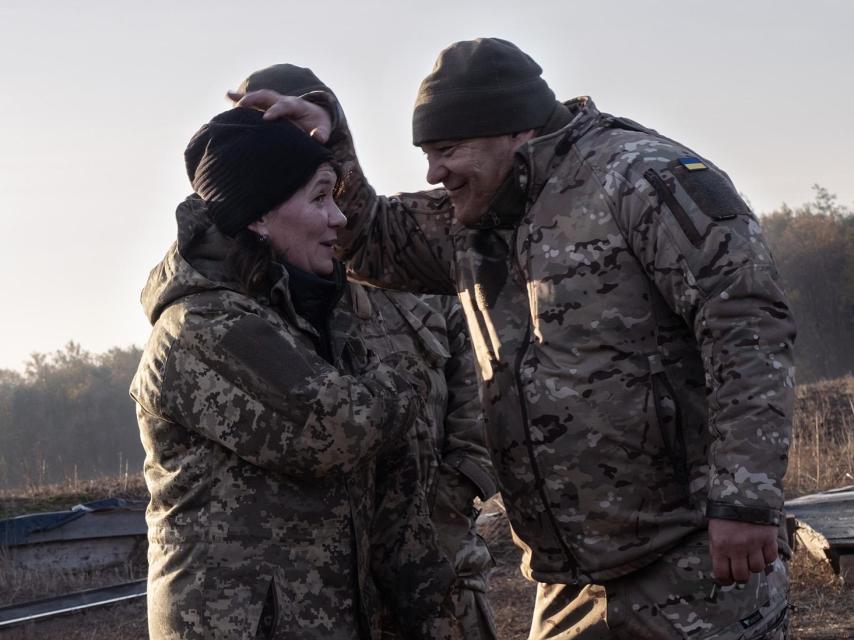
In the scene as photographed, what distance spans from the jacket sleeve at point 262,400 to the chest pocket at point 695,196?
1.03 metres

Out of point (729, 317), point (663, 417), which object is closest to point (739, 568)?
point (663, 417)

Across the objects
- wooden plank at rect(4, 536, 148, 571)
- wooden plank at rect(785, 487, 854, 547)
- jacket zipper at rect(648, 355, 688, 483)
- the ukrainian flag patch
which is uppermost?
the ukrainian flag patch

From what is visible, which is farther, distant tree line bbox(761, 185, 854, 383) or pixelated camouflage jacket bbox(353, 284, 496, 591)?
distant tree line bbox(761, 185, 854, 383)

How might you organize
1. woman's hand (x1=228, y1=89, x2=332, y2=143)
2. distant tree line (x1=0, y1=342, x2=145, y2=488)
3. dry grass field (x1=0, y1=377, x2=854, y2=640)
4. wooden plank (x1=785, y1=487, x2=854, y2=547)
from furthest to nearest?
distant tree line (x1=0, y1=342, x2=145, y2=488)
wooden plank (x1=785, y1=487, x2=854, y2=547)
dry grass field (x1=0, y1=377, x2=854, y2=640)
woman's hand (x1=228, y1=89, x2=332, y2=143)

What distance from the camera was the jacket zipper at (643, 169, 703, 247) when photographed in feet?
11.5

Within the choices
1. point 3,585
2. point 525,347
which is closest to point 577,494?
point 525,347

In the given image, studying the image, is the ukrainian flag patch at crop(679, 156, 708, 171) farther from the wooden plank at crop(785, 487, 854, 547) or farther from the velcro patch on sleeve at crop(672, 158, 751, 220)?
the wooden plank at crop(785, 487, 854, 547)

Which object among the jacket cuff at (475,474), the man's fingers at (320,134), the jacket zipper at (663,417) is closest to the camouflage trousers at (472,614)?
the jacket cuff at (475,474)

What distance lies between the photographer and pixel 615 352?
3658 millimetres

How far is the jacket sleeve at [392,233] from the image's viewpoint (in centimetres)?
438

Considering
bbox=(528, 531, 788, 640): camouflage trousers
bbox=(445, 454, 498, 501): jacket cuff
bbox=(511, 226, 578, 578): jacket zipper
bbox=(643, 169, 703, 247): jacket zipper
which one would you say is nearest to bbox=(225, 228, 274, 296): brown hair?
bbox=(511, 226, 578, 578): jacket zipper

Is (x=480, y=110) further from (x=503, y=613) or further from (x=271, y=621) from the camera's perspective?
(x=503, y=613)

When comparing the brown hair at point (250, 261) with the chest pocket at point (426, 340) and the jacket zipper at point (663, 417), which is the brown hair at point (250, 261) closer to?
the jacket zipper at point (663, 417)

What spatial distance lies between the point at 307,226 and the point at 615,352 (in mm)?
999
